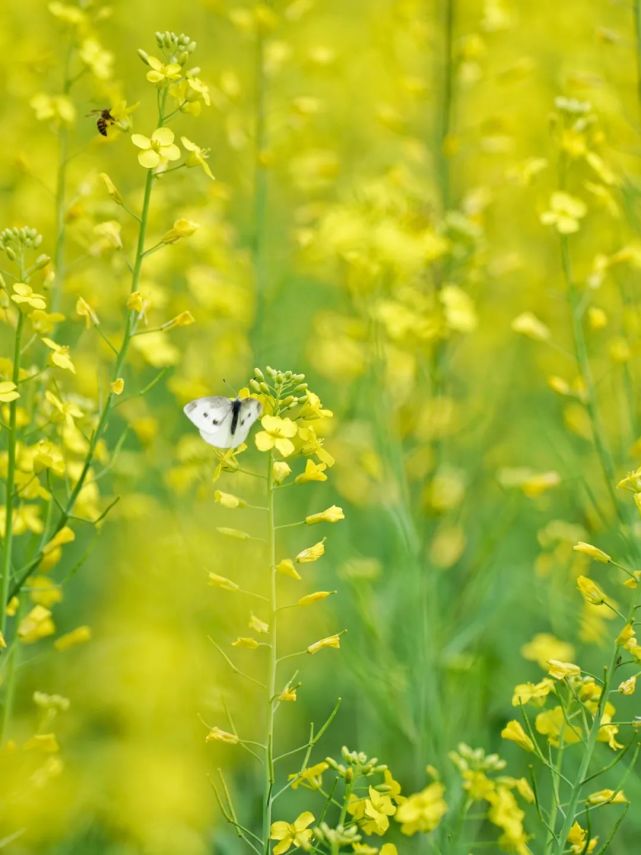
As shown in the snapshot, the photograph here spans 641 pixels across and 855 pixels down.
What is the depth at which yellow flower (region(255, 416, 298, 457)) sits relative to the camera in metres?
2.12

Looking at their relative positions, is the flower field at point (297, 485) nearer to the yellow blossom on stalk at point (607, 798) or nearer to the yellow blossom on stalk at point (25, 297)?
the yellow blossom on stalk at point (25, 297)

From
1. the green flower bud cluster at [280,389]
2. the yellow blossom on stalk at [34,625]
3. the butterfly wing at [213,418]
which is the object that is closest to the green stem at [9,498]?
the yellow blossom on stalk at [34,625]

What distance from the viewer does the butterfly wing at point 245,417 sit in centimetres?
220

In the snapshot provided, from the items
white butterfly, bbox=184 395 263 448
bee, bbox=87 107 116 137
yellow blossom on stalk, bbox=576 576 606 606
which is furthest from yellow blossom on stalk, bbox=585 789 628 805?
bee, bbox=87 107 116 137

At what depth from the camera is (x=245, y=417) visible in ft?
7.23

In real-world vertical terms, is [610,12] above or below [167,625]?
above

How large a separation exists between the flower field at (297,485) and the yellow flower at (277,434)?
0.21ft

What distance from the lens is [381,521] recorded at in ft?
16.6

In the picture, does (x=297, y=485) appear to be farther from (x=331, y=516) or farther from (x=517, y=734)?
(x=517, y=734)

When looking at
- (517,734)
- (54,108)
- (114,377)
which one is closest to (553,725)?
(517,734)

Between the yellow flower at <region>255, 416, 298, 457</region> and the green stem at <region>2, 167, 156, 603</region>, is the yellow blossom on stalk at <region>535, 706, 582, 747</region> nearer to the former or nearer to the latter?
the yellow flower at <region>255, 416, 298, 457</region>

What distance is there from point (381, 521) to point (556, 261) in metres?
1.71

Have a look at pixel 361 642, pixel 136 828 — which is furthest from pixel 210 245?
pixel 136 828

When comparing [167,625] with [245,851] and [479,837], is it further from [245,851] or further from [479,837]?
[479,837]
